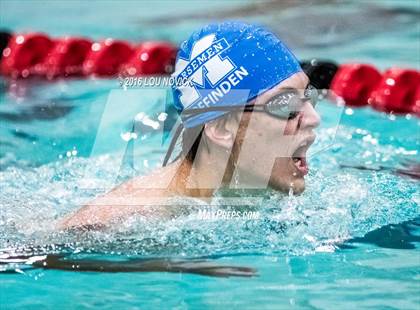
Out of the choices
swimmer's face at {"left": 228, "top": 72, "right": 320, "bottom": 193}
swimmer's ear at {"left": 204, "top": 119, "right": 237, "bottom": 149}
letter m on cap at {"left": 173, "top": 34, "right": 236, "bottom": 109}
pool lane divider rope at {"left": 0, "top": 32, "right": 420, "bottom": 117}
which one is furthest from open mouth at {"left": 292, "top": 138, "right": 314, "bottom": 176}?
pool lane divider rope at {"left": 0, "top": 32, "right": 420, "bottom": 117}

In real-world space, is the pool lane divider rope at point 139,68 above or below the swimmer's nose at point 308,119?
above

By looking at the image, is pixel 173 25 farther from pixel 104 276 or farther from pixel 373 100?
pixel 104 276

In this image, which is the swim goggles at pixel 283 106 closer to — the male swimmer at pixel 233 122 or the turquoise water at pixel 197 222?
the male swimmer at pixel 233 122

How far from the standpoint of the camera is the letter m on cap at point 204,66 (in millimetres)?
3461

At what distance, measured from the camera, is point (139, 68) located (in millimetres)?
6738

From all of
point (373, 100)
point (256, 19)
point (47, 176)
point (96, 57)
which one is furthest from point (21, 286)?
point (256, 19)

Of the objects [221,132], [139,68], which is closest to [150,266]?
[221,132]

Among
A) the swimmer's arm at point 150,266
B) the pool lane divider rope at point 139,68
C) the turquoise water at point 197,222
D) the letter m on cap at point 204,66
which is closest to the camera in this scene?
the turquoise water at point 197,222

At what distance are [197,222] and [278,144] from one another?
1.32 ft

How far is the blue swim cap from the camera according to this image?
344 centimetres

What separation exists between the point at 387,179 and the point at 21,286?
1.73 metres

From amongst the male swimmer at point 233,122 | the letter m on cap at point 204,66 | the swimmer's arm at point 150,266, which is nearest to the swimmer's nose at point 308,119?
the male swimmer at point 233,122

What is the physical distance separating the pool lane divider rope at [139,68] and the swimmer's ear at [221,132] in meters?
2.55

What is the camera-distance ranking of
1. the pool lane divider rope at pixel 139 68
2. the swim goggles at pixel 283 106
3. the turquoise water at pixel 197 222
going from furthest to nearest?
the pool lane divider rope at pixel 139 68, the swim goggles at pixel 283 106, the turquoise water at pixel 197 222
